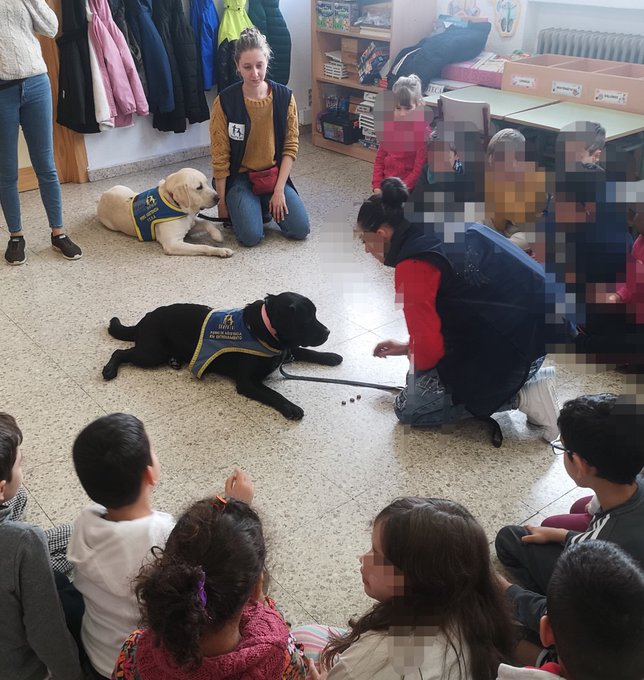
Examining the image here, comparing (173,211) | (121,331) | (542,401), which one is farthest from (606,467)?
(173,211)

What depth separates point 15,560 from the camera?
1299 millimetres

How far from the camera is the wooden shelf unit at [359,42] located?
15.6 ft

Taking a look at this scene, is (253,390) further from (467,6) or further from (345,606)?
(467,6)

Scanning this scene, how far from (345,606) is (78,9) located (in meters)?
3.76

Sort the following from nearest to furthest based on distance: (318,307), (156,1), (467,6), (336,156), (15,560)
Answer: (15,560), (318,307), (156,1), (467,6), (336,156)

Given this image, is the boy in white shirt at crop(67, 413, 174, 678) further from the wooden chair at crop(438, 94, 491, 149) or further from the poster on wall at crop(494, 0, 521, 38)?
the poster on wall at crop(494, 0, 521, 38)

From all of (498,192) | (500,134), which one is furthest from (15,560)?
(500,134)

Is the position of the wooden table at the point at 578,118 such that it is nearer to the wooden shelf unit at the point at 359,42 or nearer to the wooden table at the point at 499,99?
the wooden table at the point at 499,99

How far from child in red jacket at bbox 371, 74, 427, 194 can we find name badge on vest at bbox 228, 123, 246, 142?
722 mm

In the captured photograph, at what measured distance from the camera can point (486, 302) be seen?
2170 millimetres

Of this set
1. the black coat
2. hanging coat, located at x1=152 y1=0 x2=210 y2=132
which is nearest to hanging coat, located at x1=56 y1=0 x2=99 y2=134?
hanging coat, located at x1=152 y1=0 x2=210 y2=132

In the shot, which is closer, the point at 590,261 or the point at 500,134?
the point at 590,261

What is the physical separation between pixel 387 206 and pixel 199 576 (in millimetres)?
1355

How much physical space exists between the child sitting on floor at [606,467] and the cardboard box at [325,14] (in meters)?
4.25
